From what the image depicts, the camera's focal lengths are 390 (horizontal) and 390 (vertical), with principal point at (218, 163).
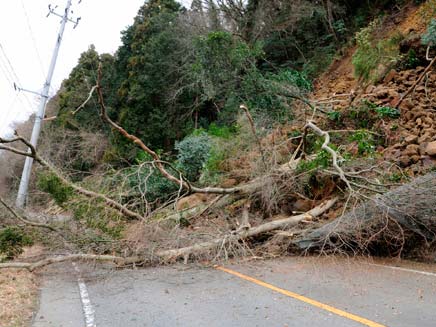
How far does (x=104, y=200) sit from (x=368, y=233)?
17.1ft

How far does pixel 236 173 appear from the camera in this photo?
10.8 meters

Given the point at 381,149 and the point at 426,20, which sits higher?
the point at 426,20

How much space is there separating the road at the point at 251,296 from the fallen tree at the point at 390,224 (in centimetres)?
39

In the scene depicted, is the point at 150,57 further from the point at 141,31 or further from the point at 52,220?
the point at 52,220

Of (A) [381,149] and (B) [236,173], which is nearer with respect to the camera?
(A) [381,149]

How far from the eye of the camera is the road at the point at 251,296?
13.3 feet

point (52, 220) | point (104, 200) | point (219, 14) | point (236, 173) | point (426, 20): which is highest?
point (219, 14)

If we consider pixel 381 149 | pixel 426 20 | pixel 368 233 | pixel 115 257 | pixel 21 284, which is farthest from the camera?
pixel 426 20

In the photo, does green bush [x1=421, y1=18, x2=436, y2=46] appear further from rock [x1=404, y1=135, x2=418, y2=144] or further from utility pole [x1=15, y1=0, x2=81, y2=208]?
utility pole [x1=15, y1=0, x2=81, y2=208]

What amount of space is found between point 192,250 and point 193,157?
697 cm

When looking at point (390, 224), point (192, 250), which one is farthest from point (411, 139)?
point (192, 250)

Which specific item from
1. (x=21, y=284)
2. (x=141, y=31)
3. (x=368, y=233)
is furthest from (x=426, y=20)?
(x=141, y=31)

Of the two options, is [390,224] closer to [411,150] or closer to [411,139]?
[411,150]

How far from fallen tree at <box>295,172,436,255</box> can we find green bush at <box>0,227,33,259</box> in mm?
5712
